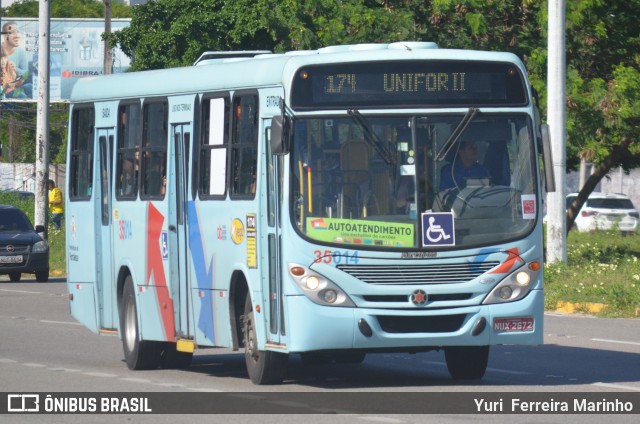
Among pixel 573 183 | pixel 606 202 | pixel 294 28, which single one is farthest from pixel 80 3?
pixel 294 28

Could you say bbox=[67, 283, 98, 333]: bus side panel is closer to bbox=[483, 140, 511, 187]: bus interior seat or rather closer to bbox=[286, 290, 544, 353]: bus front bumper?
bbox=[286, 290, 544, 353]: bus front bumper

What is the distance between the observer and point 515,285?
43.4 ft

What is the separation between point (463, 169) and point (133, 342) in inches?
180

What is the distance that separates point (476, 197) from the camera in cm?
1323

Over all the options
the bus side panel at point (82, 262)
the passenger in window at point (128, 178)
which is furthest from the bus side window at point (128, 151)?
the bus side panel at point (82, 262)

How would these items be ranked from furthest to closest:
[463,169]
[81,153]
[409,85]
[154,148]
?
[81,153] → [154,148] → [409,85] → [463,169]

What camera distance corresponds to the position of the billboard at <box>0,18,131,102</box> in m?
70.4

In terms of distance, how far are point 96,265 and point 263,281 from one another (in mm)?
4439

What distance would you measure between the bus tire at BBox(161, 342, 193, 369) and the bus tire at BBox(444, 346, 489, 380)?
3.22 m

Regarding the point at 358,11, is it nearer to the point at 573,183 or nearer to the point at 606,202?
the point at 606,202

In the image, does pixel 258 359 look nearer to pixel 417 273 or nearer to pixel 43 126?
pixel 417 273

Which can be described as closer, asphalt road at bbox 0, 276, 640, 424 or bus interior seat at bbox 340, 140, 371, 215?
asphalt road at bbox 0, 276, 640, 424

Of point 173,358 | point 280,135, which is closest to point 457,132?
point 280,135

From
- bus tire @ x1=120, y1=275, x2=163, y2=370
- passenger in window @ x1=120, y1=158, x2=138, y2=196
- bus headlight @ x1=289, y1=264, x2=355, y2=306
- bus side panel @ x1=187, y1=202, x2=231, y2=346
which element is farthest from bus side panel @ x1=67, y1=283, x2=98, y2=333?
bus headlight @ x1=289, y1=264, x2=355, y2=306
